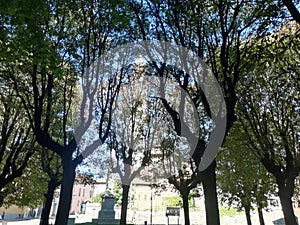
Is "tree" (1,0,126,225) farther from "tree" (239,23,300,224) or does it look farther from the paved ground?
the paved ground

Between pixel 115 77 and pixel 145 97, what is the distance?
3.92 m

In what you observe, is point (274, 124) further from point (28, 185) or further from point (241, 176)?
point (28, 185)

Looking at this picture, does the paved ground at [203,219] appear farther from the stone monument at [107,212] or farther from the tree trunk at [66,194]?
the tree trunk at [66,194]

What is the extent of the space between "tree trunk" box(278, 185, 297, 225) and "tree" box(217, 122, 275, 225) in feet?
8.51

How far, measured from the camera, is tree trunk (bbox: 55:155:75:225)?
9102 millimetres

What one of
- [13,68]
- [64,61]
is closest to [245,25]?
[64,61]

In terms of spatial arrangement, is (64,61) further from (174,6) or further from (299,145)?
(299,145)

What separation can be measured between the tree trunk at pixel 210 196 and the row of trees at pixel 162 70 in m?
0.03

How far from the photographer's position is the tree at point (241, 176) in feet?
46.6

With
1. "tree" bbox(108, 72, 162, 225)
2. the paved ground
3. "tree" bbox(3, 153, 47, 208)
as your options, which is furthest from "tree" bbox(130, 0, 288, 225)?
the paved ground

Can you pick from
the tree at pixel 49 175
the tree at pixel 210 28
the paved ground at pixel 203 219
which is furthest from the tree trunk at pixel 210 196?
the paved ground at pixel 203 219

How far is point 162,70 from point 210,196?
401 cm

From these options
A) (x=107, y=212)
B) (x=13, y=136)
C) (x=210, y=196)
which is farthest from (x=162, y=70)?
(x=107, y=212)

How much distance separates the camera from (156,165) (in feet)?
63.7
